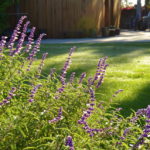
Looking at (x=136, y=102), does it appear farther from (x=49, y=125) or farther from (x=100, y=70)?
(x=49, y=125)

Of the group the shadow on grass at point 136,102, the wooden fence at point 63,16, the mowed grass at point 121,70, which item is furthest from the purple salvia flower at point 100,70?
the wooden fence at point 63,16

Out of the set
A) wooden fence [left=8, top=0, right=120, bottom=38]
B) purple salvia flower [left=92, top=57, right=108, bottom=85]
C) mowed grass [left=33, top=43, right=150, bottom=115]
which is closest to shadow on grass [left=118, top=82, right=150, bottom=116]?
mowed grass [left=33, top=43, right=150, bottom=115]

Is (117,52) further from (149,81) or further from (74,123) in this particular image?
(74,123)

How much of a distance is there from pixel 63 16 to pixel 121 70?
11308 mm

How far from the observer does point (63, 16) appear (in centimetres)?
1909

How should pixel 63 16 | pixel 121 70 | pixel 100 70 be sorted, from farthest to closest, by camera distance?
pixel 63 16 → pixel 121 70 → pixel 100 70

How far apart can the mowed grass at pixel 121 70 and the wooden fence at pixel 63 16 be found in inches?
274

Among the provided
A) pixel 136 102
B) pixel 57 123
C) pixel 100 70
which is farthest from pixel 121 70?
pixel 57 123

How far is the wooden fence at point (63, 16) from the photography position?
19.0 meters

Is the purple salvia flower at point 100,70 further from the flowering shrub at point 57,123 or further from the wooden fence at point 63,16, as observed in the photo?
the wooden fence at point 63,16

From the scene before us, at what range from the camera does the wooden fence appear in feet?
62.3

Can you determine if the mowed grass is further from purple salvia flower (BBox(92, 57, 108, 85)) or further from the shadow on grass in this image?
purple salvia flower (BBox(92, 57, 108, 85))

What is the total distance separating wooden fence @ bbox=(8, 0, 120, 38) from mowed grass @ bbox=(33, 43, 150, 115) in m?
6.95

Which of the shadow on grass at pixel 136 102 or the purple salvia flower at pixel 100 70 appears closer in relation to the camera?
the purple salvia flower at pixel 100 70
